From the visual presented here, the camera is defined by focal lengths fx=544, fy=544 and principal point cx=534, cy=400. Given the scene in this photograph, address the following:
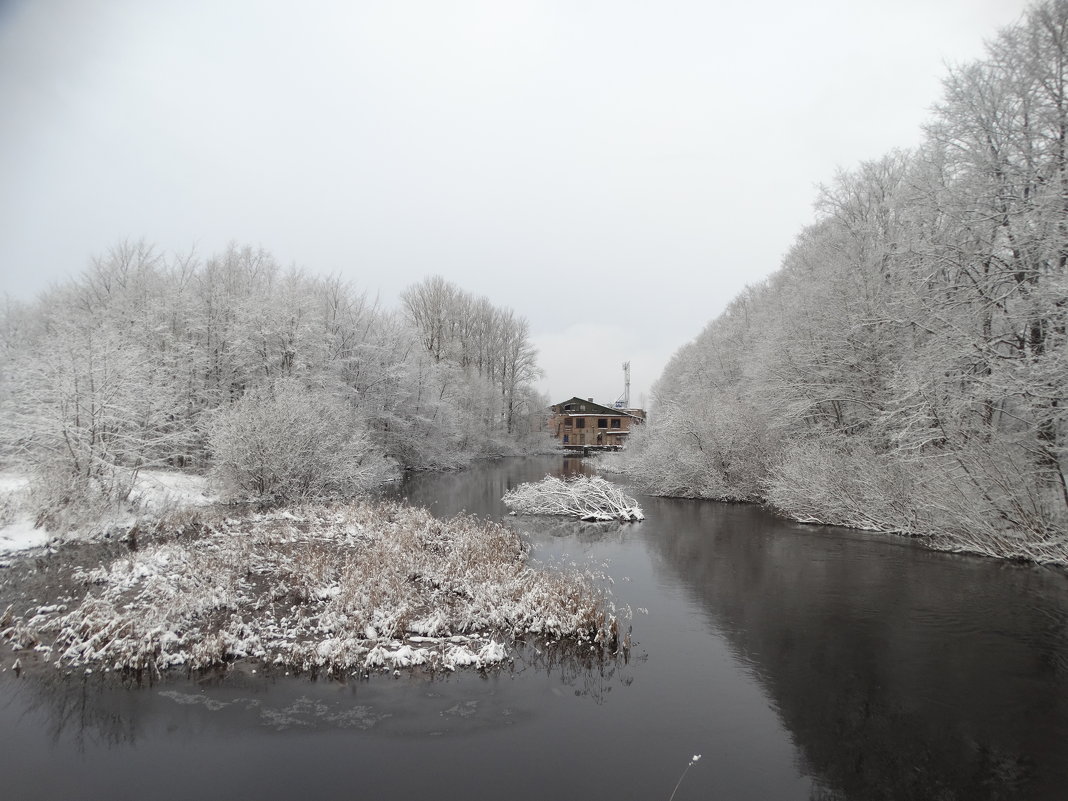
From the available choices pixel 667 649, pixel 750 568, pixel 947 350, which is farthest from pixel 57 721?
pixel 947 350

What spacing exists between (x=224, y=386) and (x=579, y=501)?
63.3ft

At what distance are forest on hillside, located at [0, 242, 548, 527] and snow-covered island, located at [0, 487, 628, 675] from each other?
4.87 m

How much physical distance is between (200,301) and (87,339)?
1368 centimetres

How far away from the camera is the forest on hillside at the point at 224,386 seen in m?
15.0

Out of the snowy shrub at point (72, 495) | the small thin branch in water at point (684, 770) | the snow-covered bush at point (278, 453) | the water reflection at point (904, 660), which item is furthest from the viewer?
the snow-covered bush at point (278, 453)

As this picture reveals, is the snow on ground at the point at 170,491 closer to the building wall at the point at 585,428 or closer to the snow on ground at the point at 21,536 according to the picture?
the snow on ground at the point at 21,536

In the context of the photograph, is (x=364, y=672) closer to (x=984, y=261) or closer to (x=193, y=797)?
(x=193, y=797)

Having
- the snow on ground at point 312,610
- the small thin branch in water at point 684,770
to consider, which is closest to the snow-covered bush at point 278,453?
the snow on ground at point 312,610

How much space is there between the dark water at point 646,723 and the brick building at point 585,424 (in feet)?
234

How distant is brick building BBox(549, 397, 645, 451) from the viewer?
264 ft

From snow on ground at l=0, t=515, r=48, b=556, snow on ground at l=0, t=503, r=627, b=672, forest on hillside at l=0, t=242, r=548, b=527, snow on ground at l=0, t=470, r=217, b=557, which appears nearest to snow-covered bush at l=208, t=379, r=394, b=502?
forest on hillside at l=0, t=242, r=548, b=527

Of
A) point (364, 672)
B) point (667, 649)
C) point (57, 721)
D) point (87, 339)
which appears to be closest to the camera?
point (57, 721)

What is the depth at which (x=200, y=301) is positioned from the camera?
28.1 m

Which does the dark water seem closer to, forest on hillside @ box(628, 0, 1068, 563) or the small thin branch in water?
the small thin branch in water
